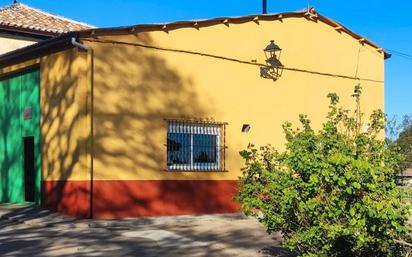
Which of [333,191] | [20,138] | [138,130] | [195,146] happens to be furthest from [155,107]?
[333,191]

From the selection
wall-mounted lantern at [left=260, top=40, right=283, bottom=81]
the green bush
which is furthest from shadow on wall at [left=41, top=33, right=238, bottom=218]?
the green bush

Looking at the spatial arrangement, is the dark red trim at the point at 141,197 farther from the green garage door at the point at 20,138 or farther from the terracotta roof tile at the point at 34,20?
the terracotta roof tile at the point at 34,20

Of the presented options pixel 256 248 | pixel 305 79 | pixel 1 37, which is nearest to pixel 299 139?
pixel 256 248

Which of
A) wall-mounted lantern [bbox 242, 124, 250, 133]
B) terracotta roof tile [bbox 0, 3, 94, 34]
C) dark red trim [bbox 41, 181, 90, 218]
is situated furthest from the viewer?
terracotta roof tile [bbox 0, 3, 94, 34]

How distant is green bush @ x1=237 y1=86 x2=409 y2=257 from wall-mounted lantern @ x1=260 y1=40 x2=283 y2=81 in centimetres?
871

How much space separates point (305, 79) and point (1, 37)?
434 inches

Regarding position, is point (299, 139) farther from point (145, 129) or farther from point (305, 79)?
point (305, 79)

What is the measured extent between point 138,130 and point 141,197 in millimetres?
1561

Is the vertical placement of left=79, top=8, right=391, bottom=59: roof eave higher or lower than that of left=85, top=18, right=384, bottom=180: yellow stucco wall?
higher

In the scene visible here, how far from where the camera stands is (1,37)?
68.6 feet

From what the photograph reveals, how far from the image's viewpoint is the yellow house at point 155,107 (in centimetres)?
1310

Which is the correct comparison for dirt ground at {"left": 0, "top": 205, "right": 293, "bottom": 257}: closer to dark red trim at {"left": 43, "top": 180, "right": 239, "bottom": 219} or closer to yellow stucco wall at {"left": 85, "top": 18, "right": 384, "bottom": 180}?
dark red trim at {"left": 43, "top": 180, "right": 239, "bottom": 219}

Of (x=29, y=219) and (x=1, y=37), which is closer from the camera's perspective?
(x=29, y=219)

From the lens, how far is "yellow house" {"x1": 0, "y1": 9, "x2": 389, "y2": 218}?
13102 millimetres
